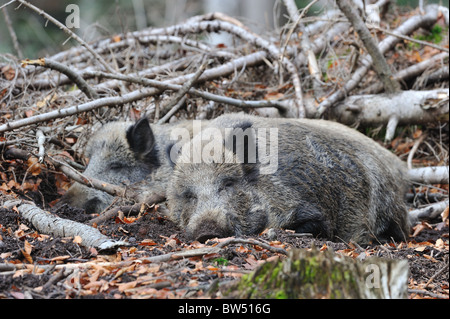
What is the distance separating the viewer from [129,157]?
6758 millimetres

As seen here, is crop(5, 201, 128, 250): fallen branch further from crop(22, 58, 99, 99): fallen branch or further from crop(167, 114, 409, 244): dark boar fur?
crop(22, 58, 99, 99): fallen branch

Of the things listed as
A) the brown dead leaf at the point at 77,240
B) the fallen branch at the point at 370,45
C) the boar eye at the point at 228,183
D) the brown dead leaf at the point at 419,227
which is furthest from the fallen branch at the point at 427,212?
the brown dead leaf at the point at 77,240

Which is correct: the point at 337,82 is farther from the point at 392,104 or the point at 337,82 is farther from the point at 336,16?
the point at 336,16

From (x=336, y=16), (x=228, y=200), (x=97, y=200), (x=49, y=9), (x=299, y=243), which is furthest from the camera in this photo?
(x=49, y=9)

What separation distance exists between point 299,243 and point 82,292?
209cm

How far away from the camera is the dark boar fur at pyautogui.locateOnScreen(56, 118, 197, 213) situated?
660 cm

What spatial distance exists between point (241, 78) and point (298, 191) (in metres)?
3.28

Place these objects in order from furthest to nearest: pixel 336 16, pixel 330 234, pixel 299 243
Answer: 1. pixel 336 16
2. pixel 330 234
3. pixel 299 243

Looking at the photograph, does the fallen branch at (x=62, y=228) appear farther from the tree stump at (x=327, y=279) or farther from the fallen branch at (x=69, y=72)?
the fallen branch at (x=69, y=72)

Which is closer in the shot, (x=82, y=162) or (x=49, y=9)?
(x=82, y=162)

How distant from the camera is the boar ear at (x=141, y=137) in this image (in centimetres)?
661

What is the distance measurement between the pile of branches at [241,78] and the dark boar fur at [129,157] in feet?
1.18

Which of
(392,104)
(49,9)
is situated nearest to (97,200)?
(392,104)

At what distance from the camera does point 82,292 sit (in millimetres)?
3219
